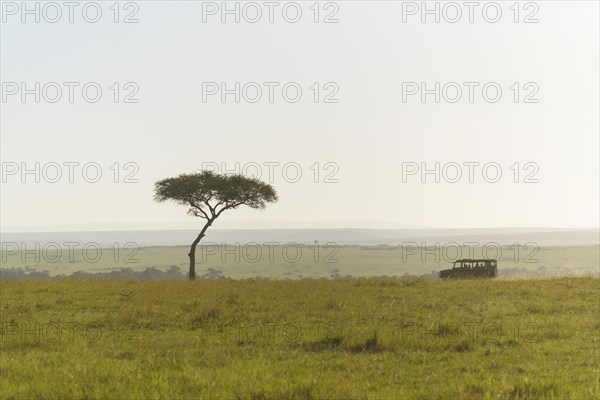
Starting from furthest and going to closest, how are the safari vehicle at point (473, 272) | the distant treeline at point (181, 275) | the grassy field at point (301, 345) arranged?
the safari vehicle at point (473, 272) < the distant treeline at point (181, 275) < the grassy field at point (301, 345)

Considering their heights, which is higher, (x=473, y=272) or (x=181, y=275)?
(x=473, y=272)

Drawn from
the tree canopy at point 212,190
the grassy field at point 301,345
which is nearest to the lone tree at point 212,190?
the tree canopy at point 212,190

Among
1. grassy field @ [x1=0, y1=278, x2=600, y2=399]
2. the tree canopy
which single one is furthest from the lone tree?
grassy field @ [x1=0, y1=278, x2=600, y2=399]

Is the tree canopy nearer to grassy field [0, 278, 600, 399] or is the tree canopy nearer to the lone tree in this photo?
the lone tree

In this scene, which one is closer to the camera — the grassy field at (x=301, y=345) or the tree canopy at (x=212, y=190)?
the grassy field at (x=301, y=345)

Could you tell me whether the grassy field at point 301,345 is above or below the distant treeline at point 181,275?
above

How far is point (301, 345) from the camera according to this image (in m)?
15.3

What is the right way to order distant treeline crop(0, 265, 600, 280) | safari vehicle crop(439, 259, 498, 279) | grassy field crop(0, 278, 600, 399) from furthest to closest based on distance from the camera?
safari vehicle crop(439, 259, 498, 279) → distant treeline crop(0, 265, 600, 280) → grassy field crop(0, 278, 600, 399)

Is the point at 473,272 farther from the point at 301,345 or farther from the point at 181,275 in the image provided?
the point at 181,275

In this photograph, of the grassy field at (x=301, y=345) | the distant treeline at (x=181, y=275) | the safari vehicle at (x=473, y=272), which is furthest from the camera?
→ the safari vehicle at (x=473, y=272)

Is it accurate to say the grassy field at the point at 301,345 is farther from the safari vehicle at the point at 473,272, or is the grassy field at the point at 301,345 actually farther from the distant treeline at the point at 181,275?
the safari vehicle at the point at 473,272

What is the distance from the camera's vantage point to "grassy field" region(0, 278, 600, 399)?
11.3 metres

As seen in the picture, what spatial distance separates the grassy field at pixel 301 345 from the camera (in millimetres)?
11281

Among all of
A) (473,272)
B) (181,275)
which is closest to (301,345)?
(473,272)
